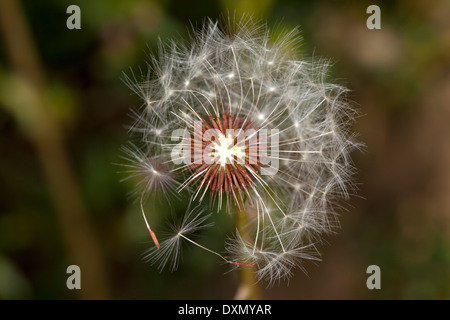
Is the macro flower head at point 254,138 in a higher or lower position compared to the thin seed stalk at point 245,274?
higher

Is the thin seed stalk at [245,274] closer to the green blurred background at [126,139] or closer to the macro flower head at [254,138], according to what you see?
the macro flower head at [254,138]

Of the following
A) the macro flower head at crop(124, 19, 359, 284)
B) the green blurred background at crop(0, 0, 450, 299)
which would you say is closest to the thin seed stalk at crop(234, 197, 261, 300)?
the macro flower head at crop(124, 19, 359, 284)

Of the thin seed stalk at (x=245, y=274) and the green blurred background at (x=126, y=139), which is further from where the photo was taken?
the green blurred background at (x=126, y=139)

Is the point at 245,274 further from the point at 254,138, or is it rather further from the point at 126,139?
the point at 126,139

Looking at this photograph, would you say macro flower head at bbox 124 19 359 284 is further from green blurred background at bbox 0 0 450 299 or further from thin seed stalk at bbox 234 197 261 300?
green blurred background at bbox 0 0 450 299

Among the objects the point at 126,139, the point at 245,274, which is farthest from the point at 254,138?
the point at 126,139

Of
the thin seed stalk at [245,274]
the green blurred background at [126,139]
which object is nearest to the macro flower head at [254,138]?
the thin seed stalk at [245,274]
